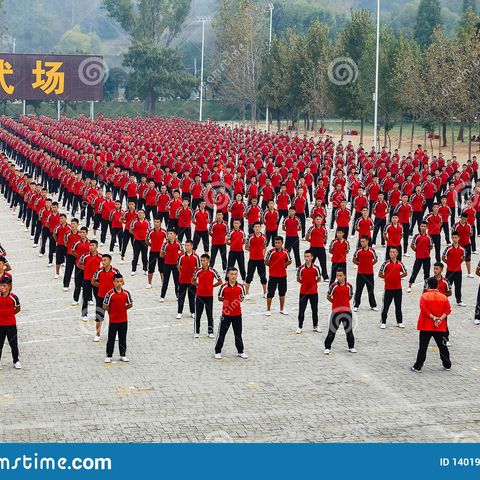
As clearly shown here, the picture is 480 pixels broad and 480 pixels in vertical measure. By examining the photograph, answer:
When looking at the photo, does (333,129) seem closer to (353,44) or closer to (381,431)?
(353,44)

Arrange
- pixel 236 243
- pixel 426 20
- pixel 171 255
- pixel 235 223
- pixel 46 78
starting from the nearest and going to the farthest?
pixel 171 255, pixel 235 223, pixel 236 243, pixel 46 78, pixel 426 20

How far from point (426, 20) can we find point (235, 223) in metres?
62.7

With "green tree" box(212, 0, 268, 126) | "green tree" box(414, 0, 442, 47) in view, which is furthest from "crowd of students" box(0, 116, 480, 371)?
"green tree" box(414, 0, 442, 47)

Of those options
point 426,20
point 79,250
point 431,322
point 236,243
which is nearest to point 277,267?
point 236,243

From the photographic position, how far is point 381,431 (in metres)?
12.2

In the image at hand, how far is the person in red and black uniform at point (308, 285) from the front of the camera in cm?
1662

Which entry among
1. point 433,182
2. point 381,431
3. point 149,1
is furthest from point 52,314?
point 149,1

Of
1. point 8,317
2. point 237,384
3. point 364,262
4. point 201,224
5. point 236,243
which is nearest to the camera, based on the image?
point 237,384

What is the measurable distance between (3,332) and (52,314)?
3539 mm

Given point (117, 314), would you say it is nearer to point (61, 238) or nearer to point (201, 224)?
point (61, 238)

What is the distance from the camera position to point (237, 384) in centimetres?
1400

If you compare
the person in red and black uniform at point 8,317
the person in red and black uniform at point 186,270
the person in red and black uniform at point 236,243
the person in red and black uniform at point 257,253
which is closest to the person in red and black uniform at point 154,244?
the person in red and black uniform at point 236,243

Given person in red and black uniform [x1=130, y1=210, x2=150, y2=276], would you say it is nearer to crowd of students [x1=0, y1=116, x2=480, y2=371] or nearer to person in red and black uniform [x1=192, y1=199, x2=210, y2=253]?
crowd of students [x1=0, y1=116, x2=480, y2=371]

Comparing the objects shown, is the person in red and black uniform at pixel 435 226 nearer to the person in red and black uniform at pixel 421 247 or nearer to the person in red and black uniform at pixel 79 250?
the person in red and black uniform at pixel 421 247
